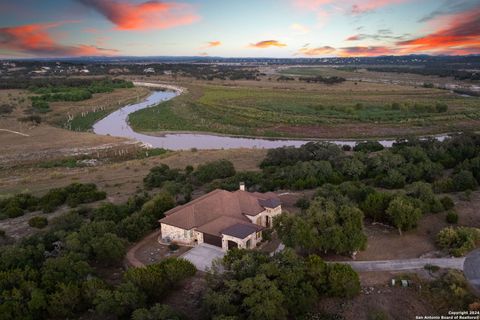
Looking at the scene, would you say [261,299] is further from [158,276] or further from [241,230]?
[241,230]

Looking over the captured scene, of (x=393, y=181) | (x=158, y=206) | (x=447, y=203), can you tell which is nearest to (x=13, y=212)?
(x=158, y=206)

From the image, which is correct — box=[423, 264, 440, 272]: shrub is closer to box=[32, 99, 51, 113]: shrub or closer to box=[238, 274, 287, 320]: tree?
box=[238, 274, 287, 320]: tree

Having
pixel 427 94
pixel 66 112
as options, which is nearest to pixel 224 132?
pixel 66 112

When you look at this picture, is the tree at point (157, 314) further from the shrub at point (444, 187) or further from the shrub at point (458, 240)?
the shrub at point (444, 187)

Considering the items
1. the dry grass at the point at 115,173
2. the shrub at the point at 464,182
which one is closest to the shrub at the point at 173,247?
the dry grass at the point at 115,173

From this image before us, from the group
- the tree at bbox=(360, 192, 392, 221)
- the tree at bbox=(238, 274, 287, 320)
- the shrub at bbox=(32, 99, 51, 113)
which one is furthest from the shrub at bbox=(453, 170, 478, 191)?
the shrub at bbox=(32, 99, 51, 113)

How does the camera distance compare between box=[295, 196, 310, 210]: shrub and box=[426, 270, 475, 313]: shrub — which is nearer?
box=[426, 270, 475, 313]: shrub

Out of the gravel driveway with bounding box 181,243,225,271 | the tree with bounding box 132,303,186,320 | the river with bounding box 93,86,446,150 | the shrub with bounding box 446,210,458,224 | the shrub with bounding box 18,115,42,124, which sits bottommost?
the river with bounding box 93,86,446,150
